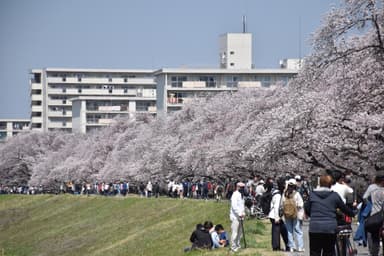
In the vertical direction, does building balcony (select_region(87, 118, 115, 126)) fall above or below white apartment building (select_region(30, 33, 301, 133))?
below

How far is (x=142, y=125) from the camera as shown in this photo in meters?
84.1

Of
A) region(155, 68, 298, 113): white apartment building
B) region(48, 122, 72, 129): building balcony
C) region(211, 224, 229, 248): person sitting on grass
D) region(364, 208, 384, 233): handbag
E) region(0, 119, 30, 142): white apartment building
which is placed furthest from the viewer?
region(0, 119, 30, 142): white apartment building

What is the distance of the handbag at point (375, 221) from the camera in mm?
15016

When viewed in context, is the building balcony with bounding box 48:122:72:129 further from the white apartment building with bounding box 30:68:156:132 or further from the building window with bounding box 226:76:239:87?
the building window with bounding box 226:76:239:87

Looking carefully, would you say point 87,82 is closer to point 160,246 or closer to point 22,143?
→ point 22,143

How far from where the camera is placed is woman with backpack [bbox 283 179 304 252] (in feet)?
62.2

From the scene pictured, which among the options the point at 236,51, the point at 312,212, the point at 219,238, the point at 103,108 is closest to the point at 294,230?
the point at 219,238

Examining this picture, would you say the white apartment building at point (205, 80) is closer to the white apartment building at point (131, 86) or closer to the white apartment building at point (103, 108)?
the white apartment building at point (131, 86)

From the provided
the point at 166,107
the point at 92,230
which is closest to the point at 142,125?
the point at 166,107

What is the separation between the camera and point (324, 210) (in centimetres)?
1345

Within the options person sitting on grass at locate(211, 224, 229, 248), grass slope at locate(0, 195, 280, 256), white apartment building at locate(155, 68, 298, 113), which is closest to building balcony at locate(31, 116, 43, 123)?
white apartment building at locate(155, 68, 298, 113)

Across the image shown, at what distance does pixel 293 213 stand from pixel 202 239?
20.6 ft

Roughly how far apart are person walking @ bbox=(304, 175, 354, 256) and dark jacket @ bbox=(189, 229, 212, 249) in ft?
36.7

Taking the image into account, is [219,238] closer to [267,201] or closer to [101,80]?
[267,201]
